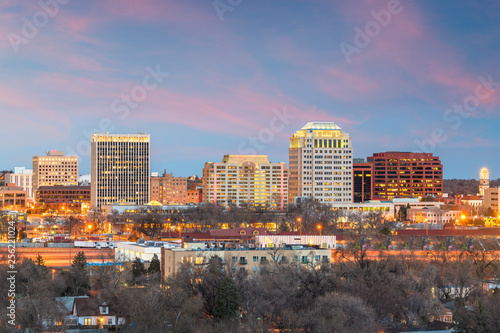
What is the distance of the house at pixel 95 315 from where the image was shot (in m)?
56.8

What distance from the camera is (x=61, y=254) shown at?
89.9 meters

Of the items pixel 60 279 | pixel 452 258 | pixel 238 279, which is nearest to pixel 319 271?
pixel 238 279

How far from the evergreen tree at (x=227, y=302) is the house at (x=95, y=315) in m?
6.98

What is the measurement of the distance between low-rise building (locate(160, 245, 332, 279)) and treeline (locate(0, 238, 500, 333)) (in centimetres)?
74

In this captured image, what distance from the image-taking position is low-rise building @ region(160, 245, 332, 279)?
2689 inches

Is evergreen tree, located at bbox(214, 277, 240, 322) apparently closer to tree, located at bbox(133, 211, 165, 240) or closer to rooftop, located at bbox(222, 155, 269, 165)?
tree, located at bbox(133, 211, 165, 240)

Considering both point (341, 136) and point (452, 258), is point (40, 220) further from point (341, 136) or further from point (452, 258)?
point (452, 258)

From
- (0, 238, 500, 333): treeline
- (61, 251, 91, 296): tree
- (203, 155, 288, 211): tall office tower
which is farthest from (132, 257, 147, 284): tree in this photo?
(203, 155, 288, 211): tall office tower

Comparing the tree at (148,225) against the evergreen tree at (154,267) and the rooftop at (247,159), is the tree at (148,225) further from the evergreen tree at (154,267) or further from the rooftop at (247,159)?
the rooftop at (247,159)

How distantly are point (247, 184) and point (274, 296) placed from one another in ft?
453

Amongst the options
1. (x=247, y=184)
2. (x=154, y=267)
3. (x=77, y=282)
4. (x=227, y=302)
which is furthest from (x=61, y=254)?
(x=247, y=184)

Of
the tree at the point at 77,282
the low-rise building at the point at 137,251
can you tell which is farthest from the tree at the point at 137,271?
the low-rise building at the point at 137,251

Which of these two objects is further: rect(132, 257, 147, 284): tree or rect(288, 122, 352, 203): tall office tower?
rect(288, 122, 352, 203): tall office tower

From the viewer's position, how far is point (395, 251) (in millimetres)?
90312
